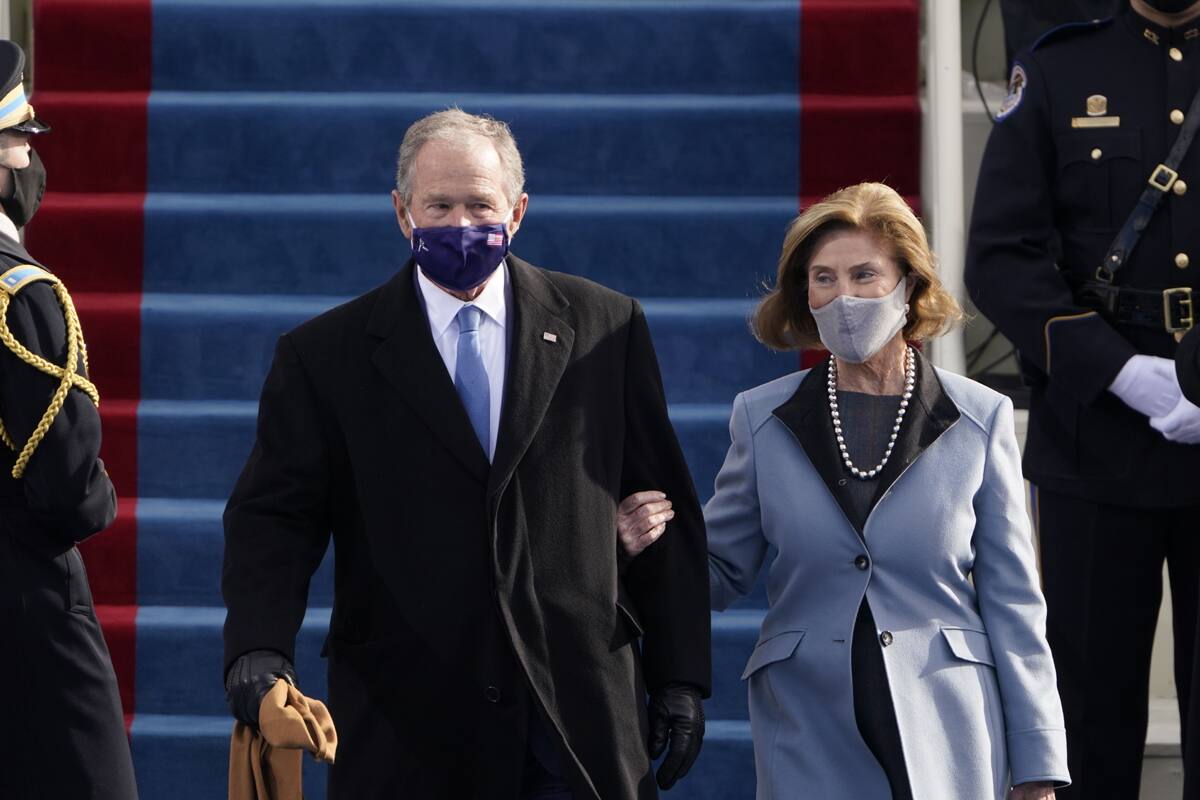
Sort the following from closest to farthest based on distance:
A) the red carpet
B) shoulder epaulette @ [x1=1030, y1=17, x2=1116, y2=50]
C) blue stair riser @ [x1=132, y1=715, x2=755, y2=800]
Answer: shoulder epaulette @ [x1=1030, y1=17, x2=1116, y2=50], blue stair riser @ [x1=132, y1=715, x2=755, y2=800], the red carpet

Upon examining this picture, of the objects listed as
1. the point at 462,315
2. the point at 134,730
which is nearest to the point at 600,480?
the point at 462,315

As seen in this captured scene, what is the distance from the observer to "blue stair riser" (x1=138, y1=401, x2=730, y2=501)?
17.1 feet

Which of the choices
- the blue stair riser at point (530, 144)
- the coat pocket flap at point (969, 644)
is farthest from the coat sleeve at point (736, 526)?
the blue stair riser at point (530, 144)

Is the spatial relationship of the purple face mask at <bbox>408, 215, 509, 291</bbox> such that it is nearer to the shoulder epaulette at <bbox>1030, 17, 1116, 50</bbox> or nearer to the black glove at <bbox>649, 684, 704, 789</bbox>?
the black glove at <bbox>649, 684, 704, 789</bbox>

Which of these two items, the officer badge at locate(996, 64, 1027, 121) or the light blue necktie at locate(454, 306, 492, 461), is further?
the officer badge at locate(996, 64, 1027, 121)

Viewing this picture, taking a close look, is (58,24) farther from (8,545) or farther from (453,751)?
(453,751)

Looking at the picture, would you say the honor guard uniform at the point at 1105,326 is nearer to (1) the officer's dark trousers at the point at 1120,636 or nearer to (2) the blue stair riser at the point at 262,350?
(1) the officer's dark trousers at the point at 1120,636

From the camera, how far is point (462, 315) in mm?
3268

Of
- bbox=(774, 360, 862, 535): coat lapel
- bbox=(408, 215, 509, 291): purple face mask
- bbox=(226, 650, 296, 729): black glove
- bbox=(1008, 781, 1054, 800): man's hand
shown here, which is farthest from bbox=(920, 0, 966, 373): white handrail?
bbox=(226, 650, 296, 729): black glove

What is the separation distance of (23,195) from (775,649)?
1.77m

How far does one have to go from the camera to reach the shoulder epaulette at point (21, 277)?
3662 millimetres

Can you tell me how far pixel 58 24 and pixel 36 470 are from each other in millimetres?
2623

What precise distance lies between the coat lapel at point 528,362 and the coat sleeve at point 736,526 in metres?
0.39

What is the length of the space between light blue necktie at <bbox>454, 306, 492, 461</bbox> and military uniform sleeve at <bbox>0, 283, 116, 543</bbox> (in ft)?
2.79
